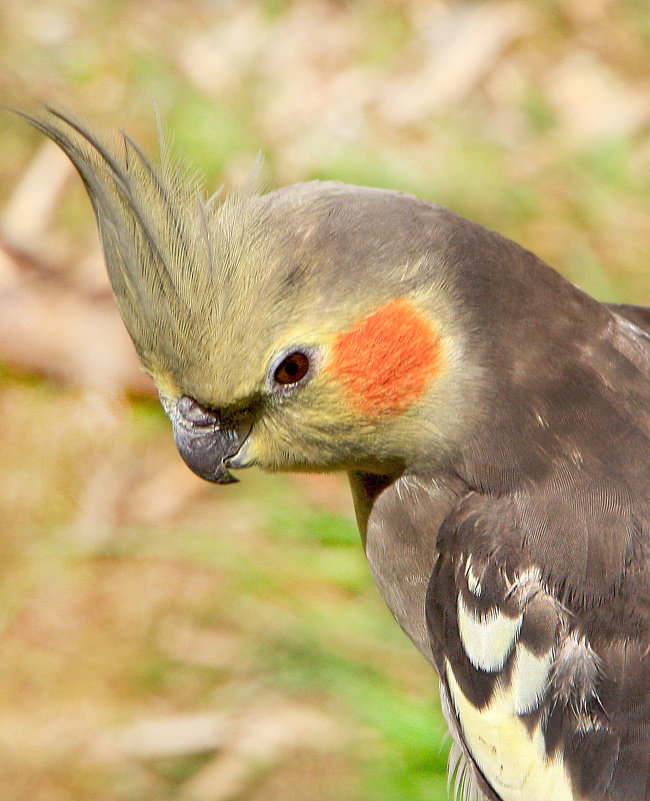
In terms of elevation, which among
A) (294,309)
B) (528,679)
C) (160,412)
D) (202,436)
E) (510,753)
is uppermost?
(294,309)

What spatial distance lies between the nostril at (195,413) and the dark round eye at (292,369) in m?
0.23

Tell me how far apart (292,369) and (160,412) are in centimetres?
306

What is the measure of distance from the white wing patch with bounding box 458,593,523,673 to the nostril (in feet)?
2.43

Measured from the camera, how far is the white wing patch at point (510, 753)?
8.25 ft

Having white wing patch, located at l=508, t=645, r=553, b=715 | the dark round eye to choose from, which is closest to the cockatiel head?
the dark round eye

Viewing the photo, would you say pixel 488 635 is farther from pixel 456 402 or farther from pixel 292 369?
pixel 292 369

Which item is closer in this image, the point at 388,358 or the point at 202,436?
the point at 388,358

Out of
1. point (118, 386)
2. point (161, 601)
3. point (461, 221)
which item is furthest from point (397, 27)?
point (461, 221)

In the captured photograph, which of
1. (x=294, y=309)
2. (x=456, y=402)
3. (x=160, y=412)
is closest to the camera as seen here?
(x=294, y=309)

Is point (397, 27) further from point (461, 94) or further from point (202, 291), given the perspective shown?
point (202, 291)

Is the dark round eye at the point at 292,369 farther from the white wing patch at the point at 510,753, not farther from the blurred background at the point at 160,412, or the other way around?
the blurred background at the point at 160,412

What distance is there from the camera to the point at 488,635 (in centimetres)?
252

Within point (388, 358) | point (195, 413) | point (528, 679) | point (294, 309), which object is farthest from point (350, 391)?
point (528, 679)

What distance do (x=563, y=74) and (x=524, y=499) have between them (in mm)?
4992
